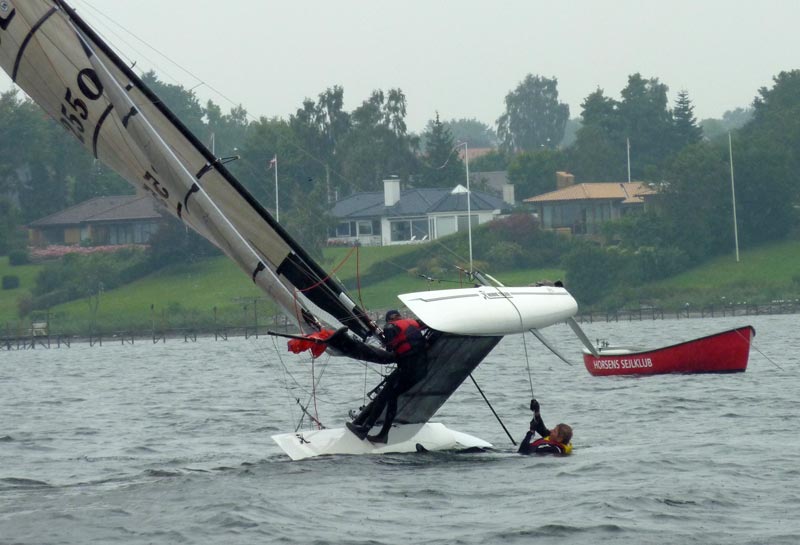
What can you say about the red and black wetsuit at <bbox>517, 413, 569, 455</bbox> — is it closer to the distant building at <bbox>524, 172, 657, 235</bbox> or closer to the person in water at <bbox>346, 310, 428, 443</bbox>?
the person in water at <bbox>346, 310, 428, 443</bbox>

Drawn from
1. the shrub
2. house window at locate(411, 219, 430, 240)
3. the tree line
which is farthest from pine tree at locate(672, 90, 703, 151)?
the shrub

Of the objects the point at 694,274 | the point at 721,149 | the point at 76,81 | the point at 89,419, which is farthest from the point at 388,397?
the point at 721,149

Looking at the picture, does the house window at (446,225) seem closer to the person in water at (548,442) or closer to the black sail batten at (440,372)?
the black sail batten at (440,372)

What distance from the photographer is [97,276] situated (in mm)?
84750

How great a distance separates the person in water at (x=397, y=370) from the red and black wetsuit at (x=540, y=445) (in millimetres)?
1729

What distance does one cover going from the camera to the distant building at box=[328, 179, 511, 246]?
308 feet

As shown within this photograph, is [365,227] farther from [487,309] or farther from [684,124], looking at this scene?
[487,309]

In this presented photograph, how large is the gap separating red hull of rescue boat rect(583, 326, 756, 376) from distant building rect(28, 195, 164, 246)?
63.7 meters

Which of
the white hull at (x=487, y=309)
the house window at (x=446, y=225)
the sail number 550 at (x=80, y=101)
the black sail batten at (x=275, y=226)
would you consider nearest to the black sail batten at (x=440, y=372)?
the white hull at (x=487, y=309)

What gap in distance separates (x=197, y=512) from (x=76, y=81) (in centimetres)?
548

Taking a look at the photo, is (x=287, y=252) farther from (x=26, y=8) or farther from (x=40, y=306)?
(x=40, y=306)

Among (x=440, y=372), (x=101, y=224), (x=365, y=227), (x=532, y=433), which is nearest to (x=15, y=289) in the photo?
(x=101, y=224)

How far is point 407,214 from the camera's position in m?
96.4

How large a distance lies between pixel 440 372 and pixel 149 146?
483 centimetres
